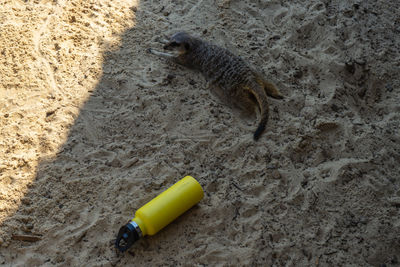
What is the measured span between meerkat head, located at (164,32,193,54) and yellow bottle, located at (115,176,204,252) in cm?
136

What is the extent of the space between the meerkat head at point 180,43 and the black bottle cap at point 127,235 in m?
1.69

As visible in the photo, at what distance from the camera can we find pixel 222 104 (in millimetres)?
2969

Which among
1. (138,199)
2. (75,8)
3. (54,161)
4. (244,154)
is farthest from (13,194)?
(75,8)

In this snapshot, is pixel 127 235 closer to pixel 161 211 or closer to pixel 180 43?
pixel 161 211

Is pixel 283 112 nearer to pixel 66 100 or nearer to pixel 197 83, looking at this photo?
pixel 197 83

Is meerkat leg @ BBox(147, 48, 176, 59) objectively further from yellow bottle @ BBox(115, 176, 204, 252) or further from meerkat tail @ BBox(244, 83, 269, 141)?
yellow bottle @ BBox(115, 176, 204, 252)

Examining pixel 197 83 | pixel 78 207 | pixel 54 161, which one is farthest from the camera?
pixel 197 83

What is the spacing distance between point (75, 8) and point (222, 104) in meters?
1.75

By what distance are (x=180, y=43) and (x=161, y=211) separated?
1664 millimetres

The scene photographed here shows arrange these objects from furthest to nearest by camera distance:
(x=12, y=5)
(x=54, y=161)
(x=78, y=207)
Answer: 1. (x=12, y=5)
2. (x=54, y=161)
3. (x=78, y=207)

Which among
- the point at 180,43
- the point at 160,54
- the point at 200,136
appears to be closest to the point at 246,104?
the point at 200,136

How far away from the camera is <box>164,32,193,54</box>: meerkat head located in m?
3.22

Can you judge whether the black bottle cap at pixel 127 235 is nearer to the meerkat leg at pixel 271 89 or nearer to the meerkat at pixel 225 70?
the meerkat at pixel 225 70

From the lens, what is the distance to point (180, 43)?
325 cm
